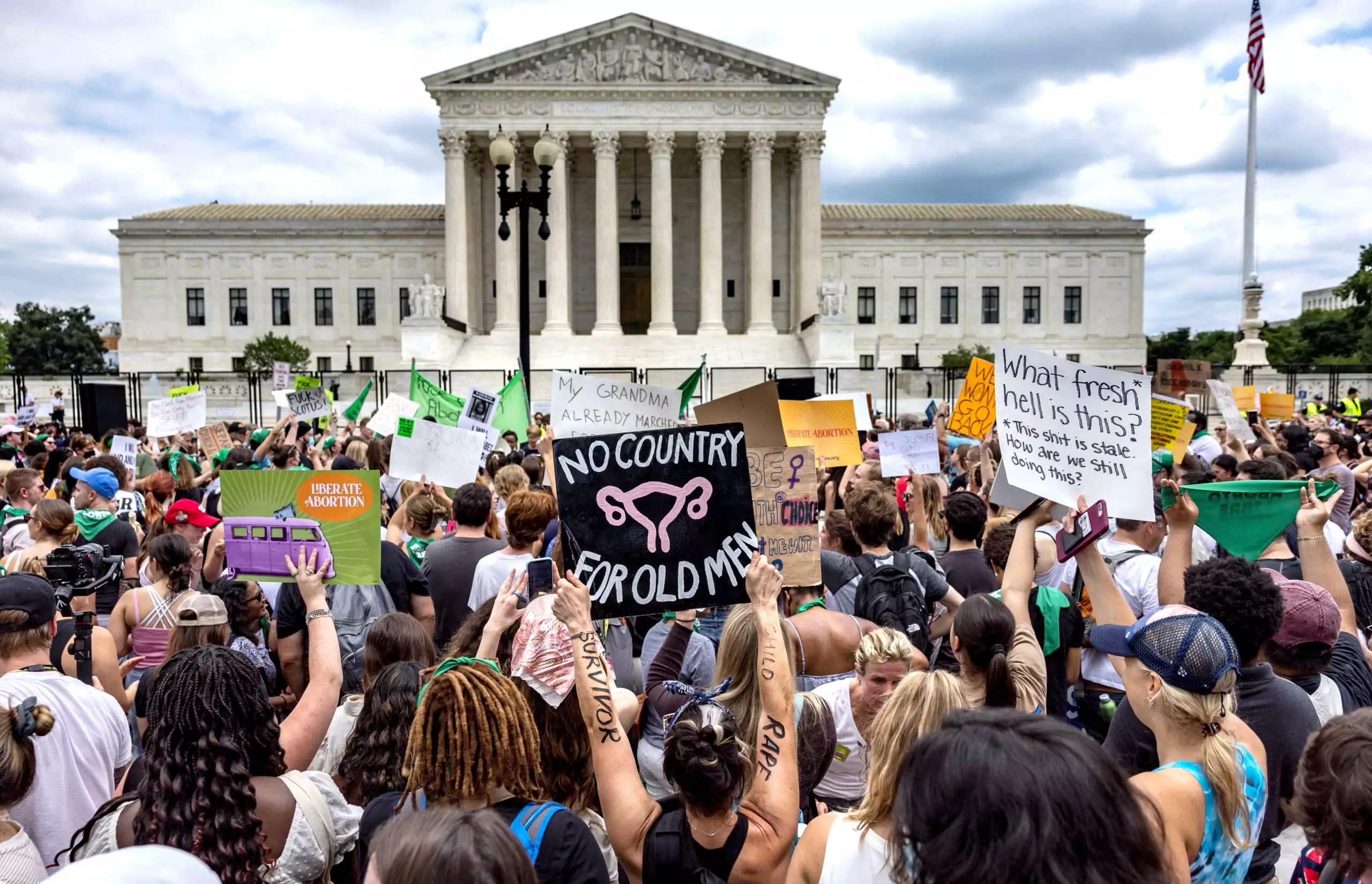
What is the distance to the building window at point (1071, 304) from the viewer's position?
5862 centimetres


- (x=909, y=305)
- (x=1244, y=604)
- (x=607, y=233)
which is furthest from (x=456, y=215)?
(x=1244, y=604)

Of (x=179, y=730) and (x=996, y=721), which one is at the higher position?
(x=996, y=721)

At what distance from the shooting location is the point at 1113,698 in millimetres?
4836

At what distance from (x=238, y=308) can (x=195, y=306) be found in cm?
238

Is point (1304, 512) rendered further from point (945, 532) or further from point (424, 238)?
point (424, 238)

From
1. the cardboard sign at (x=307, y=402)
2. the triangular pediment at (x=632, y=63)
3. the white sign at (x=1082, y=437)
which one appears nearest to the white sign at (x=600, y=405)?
the white sign at (x=1082, y=437)

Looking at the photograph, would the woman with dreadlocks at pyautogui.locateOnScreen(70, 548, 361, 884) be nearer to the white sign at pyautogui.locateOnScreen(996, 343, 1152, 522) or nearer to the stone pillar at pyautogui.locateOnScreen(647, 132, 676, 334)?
the white sign at pyautogui.locateOnScreen(996, 343, 1152, 522)

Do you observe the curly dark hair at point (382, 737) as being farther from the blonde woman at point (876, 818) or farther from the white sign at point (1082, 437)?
the white sign at point (1082, 437)

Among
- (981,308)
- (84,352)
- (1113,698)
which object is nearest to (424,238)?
(981,308)

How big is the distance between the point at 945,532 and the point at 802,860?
5487mm

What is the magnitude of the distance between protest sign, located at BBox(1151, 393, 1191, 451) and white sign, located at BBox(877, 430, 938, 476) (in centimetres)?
191

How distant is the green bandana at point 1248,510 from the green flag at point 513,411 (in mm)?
8681

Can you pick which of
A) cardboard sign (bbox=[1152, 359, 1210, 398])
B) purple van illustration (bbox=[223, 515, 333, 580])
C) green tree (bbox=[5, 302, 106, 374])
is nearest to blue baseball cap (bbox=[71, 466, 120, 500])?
purple van illustration (bbox=[223, 515, 333, 580])

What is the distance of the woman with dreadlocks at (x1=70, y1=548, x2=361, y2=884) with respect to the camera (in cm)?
273
